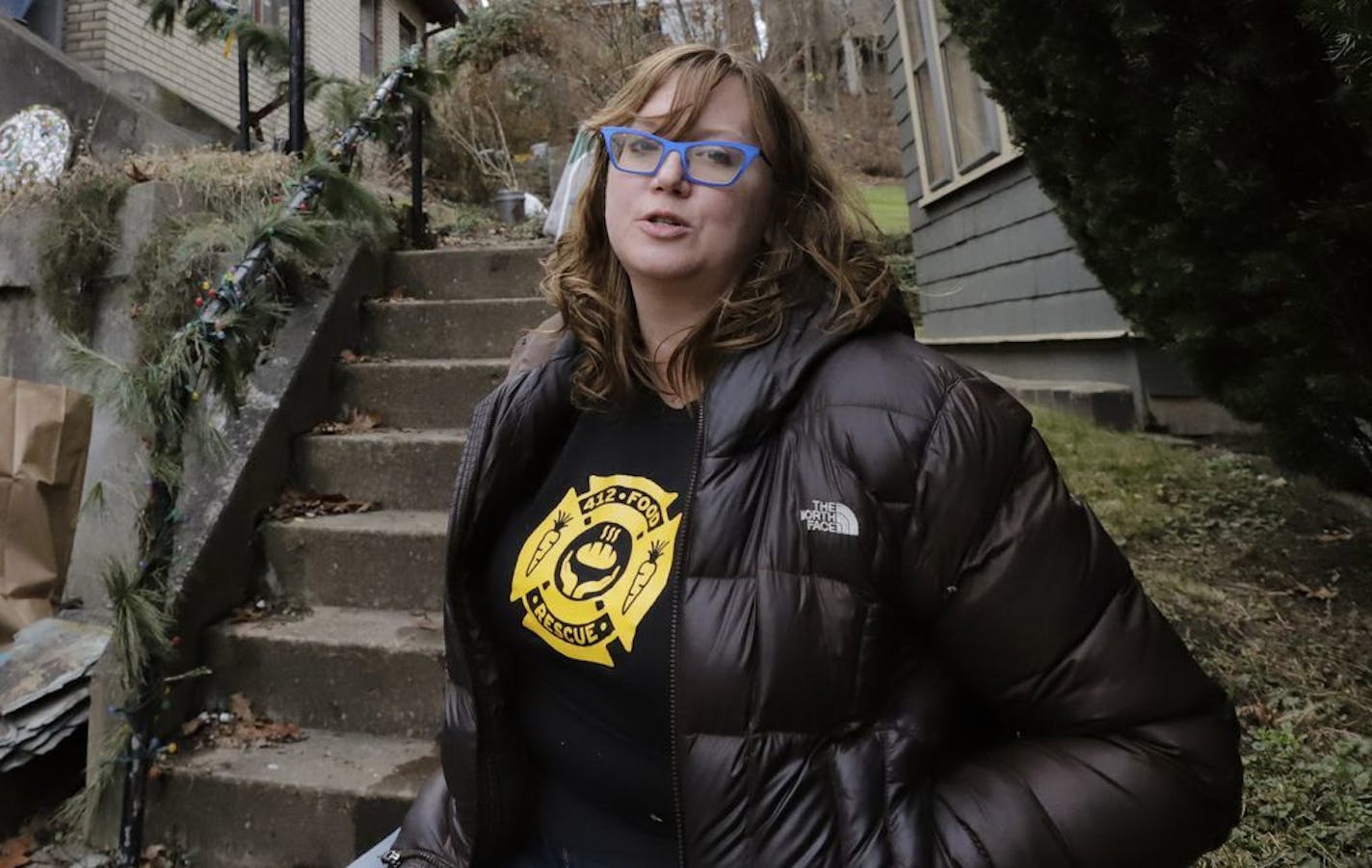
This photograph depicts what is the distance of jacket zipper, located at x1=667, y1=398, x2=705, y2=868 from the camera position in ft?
3.70

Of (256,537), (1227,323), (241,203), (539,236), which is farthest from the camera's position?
(539,236)

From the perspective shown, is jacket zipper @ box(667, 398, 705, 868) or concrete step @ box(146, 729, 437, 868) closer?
jacket zipper @ box(667, 398, 705, 868)

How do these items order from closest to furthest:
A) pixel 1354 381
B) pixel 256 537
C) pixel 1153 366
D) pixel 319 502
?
pixel 1354 381
pixel 256 537
pixel 319 502
pixel 1153 366

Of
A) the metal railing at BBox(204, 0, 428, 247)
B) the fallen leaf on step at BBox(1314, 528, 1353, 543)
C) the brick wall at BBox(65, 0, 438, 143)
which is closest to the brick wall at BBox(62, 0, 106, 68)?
the brick wall at BBox(65, 0, 438, 143)

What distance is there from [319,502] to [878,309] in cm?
258

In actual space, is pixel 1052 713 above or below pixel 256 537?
above

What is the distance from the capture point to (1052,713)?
1.06 m

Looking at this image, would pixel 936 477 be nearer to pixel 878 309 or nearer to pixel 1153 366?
pixel 878 309

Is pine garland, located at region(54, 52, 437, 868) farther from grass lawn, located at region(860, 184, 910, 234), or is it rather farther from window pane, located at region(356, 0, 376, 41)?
window pane, located at region(356, 0, 376, 41)

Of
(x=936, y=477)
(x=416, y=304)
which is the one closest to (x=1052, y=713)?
(x=936, y=477)

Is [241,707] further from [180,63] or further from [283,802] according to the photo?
[180,63]

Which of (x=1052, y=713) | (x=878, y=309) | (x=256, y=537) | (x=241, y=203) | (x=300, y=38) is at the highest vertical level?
(x=300, y=38)

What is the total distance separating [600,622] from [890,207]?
56.4 feet

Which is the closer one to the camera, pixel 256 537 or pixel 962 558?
pixel 962 558
